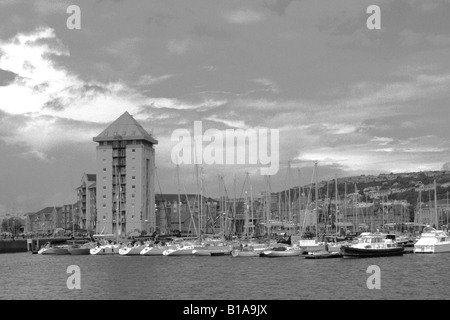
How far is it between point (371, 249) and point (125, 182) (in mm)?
85911

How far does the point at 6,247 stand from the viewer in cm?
15150

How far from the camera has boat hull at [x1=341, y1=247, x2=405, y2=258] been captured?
89.1 meters

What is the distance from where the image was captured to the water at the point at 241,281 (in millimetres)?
49875

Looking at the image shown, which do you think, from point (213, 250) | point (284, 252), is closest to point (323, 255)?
point (284, 252)

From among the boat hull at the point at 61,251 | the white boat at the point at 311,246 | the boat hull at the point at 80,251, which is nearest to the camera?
the white boat at the point at 311,246

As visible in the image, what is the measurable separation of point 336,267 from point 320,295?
26309 millimetres

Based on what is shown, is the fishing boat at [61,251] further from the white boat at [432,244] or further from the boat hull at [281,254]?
the white boat at [432,244]

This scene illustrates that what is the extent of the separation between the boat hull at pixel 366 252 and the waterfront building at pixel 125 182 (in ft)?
260

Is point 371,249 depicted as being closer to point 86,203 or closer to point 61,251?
point 61,251

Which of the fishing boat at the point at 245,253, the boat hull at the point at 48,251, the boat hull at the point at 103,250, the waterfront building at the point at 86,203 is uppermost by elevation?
the waterfront building at the point at 86,203

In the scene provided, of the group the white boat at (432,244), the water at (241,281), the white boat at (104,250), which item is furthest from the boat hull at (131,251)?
the white boat at (432,244)

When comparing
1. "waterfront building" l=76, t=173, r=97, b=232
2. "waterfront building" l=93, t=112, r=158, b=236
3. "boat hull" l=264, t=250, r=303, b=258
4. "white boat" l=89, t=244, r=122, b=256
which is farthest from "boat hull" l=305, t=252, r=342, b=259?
"waterfront building" l=76, t=173, r=97, b=232
